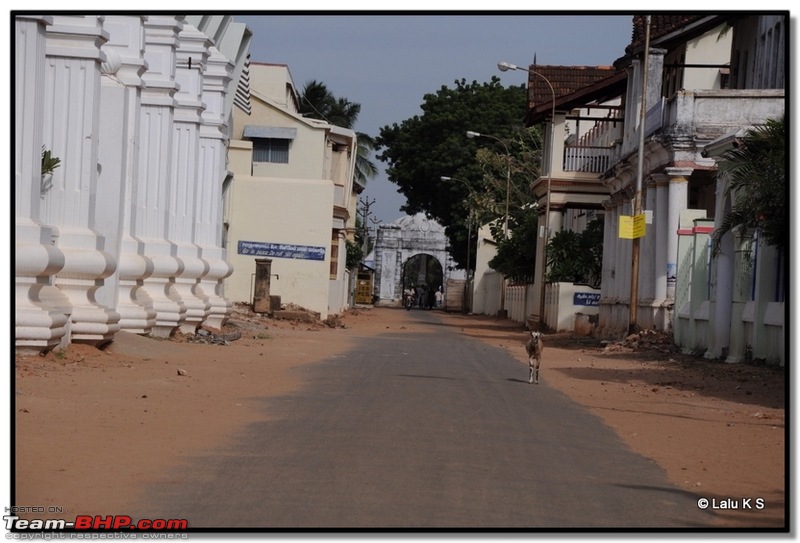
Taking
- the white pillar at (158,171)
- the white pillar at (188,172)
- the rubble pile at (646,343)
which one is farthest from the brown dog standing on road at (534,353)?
the rubble pile at (646,343)

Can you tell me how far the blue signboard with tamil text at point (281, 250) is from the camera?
1768 inches

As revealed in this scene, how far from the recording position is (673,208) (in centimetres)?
3234

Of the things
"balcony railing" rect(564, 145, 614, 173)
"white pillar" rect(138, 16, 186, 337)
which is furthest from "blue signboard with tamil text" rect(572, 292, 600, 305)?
"white pillar" rect(138, 16, 186, 337)

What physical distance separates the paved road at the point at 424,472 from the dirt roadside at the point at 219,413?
13.2 inches

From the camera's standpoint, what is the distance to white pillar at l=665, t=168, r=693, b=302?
32.0 m

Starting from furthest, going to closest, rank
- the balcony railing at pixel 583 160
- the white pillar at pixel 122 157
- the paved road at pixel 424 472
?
the balcony railing at pixel 583 160
the white pillar at pixel 122 157
the paved road at pixel 424 472

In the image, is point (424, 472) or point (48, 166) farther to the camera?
point (48, 166)

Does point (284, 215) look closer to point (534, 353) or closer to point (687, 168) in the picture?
point (687, 168)

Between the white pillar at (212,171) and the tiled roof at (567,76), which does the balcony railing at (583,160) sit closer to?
the tiled roof at (567,76)

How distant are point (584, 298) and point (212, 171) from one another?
64.0 ft

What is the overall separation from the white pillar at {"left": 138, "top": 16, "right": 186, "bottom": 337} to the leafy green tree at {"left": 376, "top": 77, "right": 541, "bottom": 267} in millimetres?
46050

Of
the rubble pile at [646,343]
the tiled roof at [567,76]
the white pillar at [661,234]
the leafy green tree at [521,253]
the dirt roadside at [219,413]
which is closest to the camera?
the dirt roadside at [219,413]

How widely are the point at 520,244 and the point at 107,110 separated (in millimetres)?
41699

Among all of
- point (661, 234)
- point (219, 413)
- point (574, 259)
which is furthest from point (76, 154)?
point (574, 259)
